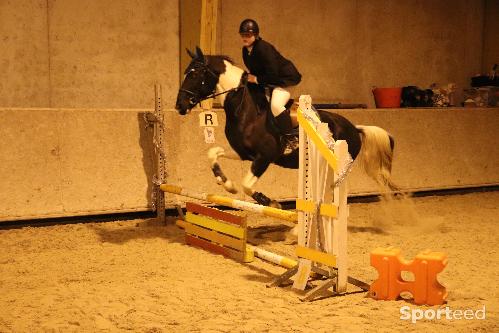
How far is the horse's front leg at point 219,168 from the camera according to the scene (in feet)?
21.6

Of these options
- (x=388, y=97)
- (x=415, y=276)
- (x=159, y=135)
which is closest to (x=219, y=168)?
(x=159, y=135)

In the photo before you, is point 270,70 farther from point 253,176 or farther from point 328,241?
point 328,241

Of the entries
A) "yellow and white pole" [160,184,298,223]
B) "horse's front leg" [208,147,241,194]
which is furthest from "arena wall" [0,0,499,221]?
"horse's front leg" [208,147,241,194]

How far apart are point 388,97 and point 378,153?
129 inches

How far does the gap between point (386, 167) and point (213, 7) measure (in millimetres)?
3164

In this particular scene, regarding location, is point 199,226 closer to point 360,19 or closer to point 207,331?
point 207,331

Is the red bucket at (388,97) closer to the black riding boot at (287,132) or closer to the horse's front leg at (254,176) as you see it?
the black riding boot at (287,132)

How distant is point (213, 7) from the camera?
8758mm

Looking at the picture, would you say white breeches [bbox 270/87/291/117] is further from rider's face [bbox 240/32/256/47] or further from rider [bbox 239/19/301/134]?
rider's face [bbox 240/32/256/47]

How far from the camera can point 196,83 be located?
21.4 feet

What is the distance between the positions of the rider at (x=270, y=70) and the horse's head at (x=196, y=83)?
1.29ft

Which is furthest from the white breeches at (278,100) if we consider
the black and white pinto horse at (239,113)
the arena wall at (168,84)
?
the arena wall at (168,84)

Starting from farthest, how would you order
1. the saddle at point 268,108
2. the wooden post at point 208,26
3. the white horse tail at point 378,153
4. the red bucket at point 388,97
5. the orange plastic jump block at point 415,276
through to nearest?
1. the red bucket at point 388,97
2. the wooden post at point 208,26
3. the white horse tail at point 378,153
4. the saddle at point 268,108
5. the orange plastic jump block at point 415,276

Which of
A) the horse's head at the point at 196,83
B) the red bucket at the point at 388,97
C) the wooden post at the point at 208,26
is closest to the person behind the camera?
the horse's head at the point at 196,83
